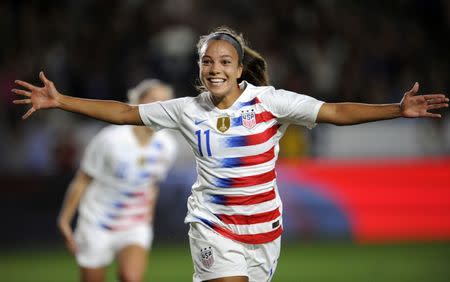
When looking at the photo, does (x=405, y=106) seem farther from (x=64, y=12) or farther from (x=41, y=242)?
(x=64, y=12)

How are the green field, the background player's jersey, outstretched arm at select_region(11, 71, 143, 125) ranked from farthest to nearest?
the green field < the background player's jersey < outstretched arm at select_region(11, 71, 143, 125)

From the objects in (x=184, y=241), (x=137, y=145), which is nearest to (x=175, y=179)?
(x=184, y=241)

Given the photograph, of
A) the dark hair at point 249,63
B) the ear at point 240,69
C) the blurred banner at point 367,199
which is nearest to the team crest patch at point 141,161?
the dark hair at point 249,63

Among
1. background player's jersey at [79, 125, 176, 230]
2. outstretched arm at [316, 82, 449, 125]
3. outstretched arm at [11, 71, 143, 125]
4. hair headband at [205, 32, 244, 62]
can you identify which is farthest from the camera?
background player's jersey at [79, 125, 176, 230]

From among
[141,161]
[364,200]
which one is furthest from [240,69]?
[364,200]

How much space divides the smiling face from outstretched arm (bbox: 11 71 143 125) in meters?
0.50

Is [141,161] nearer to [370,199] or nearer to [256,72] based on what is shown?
[256,72]

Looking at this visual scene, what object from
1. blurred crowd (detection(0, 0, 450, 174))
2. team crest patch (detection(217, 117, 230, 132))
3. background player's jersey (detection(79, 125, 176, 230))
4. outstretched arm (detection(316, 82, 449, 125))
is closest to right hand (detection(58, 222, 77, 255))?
background player's jersey (detection(79, 125, 176, 230))

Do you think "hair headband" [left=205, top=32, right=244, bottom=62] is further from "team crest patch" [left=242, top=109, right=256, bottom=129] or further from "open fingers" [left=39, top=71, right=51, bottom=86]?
"open fingers" [left=39, top=71, right=51, bottom=86]

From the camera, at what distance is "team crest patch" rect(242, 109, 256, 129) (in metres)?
5.26

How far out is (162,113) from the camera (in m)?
5.44

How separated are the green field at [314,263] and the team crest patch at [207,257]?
15.1ft

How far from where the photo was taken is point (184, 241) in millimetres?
12344

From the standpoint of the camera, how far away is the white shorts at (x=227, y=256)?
5234 mm
